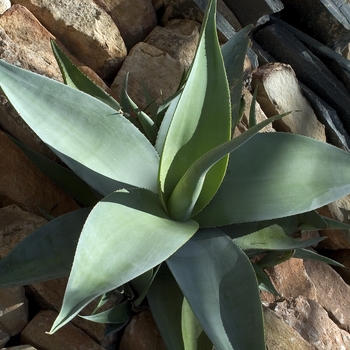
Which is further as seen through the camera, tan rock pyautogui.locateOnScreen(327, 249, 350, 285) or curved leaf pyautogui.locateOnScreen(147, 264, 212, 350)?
tan rock pyautogui.locateOnScreen(327, 249, 350, 285)

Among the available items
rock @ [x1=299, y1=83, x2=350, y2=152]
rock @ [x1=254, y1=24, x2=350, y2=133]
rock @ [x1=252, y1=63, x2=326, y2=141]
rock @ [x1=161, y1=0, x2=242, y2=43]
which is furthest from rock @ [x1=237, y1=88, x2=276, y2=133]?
rock @ [x1=254, y1=24, x2=350, y2=133]

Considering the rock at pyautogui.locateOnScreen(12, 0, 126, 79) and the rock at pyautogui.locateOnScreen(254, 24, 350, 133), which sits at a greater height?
the rock at pyautogui.locateOnScreen(12, 0, 126, 79)

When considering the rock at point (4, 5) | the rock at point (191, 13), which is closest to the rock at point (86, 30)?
the rock at point (4, 5)

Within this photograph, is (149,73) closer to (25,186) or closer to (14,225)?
(25,186)

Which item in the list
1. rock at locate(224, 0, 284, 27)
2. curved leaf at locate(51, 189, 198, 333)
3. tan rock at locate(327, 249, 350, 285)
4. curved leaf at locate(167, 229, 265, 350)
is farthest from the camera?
rock at locate(224, 0, 284, 27)

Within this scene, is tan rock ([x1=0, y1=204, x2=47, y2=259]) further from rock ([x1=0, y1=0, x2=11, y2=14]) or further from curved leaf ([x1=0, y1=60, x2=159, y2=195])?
rock ([x1=0, y1=0, x2=11, y2=14])

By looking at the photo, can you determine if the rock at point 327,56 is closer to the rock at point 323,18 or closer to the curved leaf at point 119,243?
the rock at point 323,18

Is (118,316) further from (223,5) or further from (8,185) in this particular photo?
(223,5)

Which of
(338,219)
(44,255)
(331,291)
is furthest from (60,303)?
(338,219)
